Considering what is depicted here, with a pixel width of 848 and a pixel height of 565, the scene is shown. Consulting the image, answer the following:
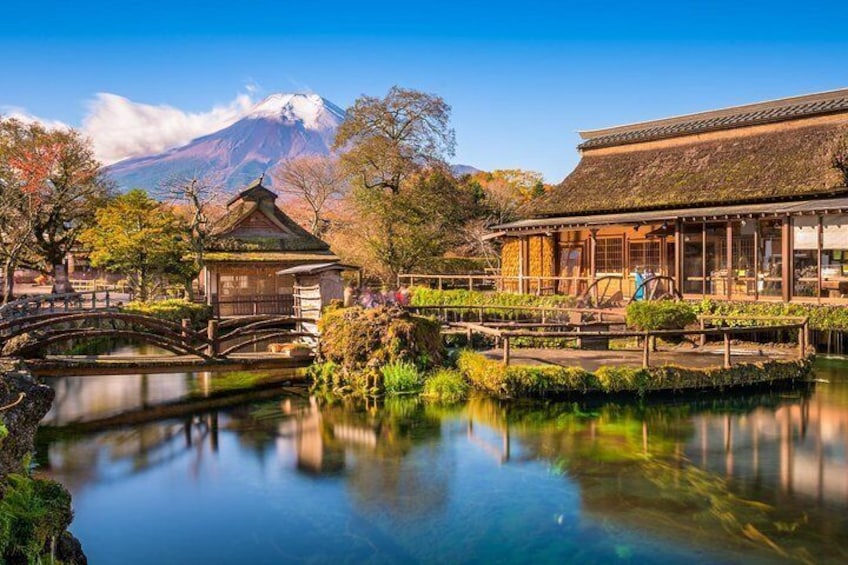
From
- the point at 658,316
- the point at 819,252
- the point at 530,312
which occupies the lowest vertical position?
the point at 530,312

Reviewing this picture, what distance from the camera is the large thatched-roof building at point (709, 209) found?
70.3 feet

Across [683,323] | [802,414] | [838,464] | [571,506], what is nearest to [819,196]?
[683,323]

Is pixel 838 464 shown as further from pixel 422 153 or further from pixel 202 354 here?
pixel 422 153

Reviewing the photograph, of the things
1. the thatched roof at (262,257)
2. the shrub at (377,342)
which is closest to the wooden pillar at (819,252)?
the shrub at (377,342)

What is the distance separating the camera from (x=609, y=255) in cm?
2847

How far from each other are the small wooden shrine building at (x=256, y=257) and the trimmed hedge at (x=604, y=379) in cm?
1517

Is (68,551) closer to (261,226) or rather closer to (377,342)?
(377,342)

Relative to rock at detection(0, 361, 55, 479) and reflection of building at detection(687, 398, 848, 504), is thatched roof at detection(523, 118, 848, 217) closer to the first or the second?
reflection of building at detection(687, 398, 848, 504)

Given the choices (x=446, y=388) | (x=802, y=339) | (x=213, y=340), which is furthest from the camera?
(x=213, y=340)

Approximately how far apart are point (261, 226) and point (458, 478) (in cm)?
2430

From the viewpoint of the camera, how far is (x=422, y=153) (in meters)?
36.0

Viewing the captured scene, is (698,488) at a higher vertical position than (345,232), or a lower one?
lower

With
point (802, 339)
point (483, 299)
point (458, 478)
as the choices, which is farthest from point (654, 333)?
point (483, 299)

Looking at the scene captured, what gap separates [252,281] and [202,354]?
15201 mm
